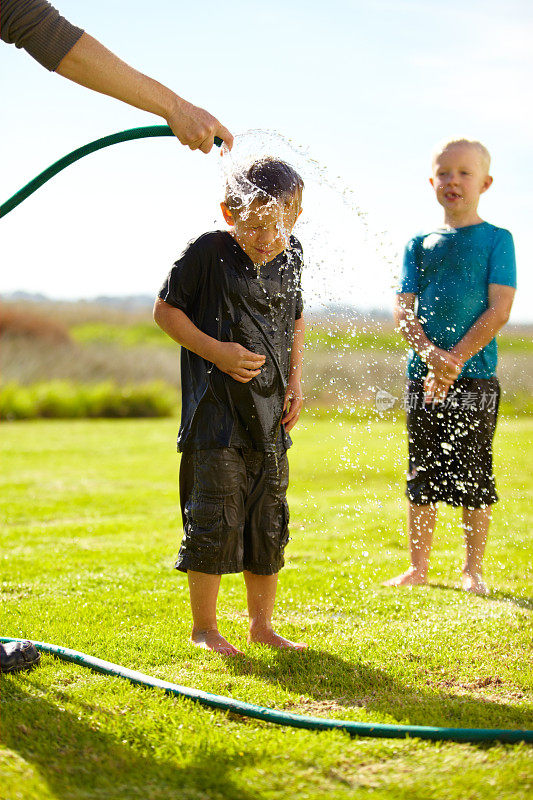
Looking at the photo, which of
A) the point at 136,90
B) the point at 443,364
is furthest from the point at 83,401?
the point at 136,90

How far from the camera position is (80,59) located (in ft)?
7.67

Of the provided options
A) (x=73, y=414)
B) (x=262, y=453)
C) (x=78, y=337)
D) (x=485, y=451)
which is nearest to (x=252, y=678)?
(x=262, y=453)

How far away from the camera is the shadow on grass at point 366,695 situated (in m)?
2.20

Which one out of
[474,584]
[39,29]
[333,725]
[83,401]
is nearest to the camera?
[333,725]

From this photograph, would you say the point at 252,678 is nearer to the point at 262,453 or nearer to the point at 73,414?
the point at 262,453

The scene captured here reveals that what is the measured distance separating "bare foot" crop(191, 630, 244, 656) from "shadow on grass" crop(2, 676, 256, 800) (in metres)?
0.64

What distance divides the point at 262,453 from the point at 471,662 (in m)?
0.98

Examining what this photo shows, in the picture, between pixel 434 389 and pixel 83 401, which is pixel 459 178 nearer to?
pixel 434 389

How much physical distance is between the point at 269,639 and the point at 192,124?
175cm

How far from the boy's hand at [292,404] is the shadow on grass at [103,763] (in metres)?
1.20

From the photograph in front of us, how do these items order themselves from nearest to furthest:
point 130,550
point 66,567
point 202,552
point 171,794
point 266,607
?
point 171,794
point 202,552
point 266,607
point 66,567
point 130,550

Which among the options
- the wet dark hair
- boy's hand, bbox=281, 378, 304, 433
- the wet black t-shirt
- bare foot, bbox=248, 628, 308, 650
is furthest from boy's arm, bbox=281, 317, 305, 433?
bare foot, bbox=248, 628, 308, 650

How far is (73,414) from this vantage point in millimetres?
12750

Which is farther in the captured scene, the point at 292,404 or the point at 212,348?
the point at 292,404
